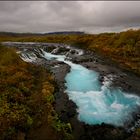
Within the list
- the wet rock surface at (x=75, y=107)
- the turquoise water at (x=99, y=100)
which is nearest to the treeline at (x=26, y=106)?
the wet rock surface at (x=75, y=107)

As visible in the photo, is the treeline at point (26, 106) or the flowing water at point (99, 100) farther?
the flowing water at point (99, 100)

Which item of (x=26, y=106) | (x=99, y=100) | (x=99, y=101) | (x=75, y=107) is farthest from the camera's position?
(x=99, y=100)

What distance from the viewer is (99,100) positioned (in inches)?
1093

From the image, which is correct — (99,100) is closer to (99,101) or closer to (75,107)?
(99,101)

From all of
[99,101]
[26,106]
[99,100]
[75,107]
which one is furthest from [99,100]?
[26,106]

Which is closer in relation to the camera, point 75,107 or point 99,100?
point 75,107

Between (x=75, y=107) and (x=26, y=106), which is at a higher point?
(x=26, y=106)

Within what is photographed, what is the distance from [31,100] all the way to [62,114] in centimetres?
335

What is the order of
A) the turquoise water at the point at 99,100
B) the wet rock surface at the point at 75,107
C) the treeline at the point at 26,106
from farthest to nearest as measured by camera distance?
the turquoise water at the point at 99,100, the wet rock surface at the point at 75,107, the treeline at the point at 26,106

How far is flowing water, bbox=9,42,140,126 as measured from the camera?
23.5 meters

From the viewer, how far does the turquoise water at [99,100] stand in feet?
77.2

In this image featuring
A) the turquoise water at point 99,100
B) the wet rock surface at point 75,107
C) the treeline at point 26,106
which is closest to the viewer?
the treeline at point 26,106

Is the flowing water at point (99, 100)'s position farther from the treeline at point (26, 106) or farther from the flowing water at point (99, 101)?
the treeline at point (26, 106)

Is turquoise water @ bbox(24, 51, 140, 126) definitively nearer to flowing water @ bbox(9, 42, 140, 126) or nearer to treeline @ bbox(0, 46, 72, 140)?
flowing water @ bbox(9, 42, 140, 126)
